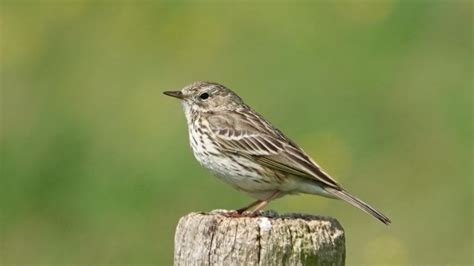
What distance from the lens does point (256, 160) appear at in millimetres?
9117

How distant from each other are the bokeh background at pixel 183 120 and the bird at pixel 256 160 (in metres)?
3.13

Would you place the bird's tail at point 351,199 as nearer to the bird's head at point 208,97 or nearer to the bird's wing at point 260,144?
the bird's wing at point 260,144

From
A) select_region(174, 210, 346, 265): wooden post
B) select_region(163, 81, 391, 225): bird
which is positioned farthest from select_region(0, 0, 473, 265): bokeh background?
select_region(174, 210, 346, 265): wooden post

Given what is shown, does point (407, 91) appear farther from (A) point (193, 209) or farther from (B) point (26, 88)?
(B) point (26, 88)

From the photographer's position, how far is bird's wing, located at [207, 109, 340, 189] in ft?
29.0

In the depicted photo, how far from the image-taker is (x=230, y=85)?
49.3 ft

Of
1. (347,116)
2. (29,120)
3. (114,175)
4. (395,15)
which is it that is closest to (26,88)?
(29,120)

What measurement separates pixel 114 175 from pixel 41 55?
3.31 meters

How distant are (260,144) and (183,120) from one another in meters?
5.54

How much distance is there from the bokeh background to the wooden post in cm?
574

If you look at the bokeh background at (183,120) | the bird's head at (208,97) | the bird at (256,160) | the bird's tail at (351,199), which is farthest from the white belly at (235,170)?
the bokeh background at (183,120)

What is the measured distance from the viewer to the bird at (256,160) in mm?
8812

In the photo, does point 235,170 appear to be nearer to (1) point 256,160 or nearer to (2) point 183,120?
(1) point 256,160

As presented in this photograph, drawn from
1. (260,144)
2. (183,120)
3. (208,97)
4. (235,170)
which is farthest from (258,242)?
(183,120)
